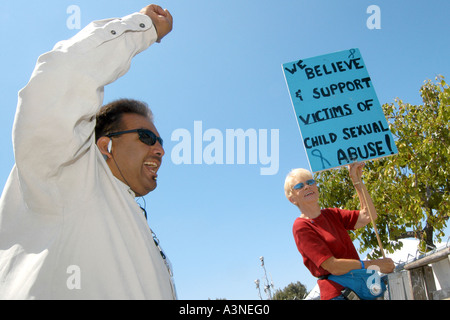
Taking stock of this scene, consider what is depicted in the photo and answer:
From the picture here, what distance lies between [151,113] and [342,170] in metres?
9.91

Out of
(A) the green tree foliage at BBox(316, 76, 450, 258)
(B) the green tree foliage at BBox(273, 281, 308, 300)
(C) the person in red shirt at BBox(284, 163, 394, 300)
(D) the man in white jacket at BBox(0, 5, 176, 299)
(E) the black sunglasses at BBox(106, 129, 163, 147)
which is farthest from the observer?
(B) the green tree foliage at BBox(273, 281, 308, 300)

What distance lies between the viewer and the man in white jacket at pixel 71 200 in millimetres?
1150

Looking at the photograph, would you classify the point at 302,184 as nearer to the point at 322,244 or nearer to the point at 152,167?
the point at 322,244

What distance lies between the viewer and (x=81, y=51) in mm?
1255

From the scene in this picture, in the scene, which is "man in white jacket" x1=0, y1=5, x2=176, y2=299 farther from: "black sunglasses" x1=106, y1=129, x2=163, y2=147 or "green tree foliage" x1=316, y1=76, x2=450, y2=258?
"green tree foliage" x1=316, y1=76, x2=450, y2=258

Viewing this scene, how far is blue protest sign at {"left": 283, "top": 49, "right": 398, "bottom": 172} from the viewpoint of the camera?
12.5 ft

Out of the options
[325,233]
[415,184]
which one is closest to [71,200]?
[325,233]

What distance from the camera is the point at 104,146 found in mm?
1957

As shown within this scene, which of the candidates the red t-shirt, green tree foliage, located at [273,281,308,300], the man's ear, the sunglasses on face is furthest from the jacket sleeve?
green tree foliage, located at [273,281,308,300]


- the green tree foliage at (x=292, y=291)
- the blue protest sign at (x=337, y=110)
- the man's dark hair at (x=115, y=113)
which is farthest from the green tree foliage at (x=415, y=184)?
the green tree foliage at (x=292, y=291)

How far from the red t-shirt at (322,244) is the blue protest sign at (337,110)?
0.62 metres

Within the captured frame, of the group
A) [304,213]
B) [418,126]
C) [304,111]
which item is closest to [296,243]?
[304,213]

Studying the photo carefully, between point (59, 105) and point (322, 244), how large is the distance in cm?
256

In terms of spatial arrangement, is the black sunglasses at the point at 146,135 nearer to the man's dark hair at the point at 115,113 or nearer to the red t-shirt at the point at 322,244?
the man's dark hair at the point at 115,113
